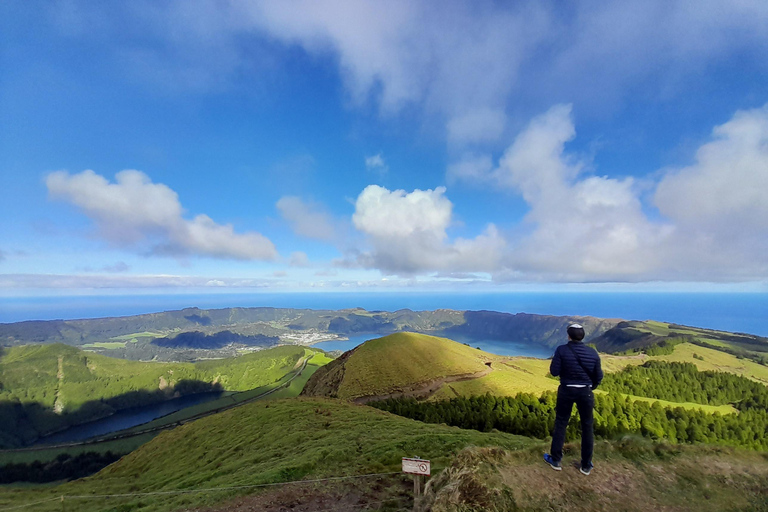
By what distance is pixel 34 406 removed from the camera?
643ft

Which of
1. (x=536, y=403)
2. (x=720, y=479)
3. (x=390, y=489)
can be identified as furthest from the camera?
(x=536, y=403)

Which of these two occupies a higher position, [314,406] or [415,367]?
[314,406]

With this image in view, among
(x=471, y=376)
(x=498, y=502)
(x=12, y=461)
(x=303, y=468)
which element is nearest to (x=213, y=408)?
(x=12, y=461)

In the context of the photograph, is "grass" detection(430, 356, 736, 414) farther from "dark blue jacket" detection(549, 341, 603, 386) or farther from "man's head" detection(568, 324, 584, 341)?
"man's head" detection(568, 324, 584, 341)

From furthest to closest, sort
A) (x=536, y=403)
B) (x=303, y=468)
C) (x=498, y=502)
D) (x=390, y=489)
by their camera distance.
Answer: (x=536, y=403)
(x=303, y=468)
(x=390, y=489)
(x=498, y=502)

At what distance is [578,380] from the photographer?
31.7ft

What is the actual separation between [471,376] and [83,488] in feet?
204

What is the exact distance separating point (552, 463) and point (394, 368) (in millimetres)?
63305

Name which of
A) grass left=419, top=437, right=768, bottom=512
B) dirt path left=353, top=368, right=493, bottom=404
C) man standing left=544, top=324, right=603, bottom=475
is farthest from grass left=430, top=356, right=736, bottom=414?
man standing left=544, top=324, right=603, bottom=475

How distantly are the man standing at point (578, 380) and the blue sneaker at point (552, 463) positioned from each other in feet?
2.53

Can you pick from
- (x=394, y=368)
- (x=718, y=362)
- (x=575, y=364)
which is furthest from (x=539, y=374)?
(x=718, y=362)

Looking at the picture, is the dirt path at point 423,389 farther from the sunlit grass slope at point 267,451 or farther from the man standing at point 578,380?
the man standing at point 578,380

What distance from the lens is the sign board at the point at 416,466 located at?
9.30 m

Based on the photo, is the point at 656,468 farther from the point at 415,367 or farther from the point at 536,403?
the point at 415,367
